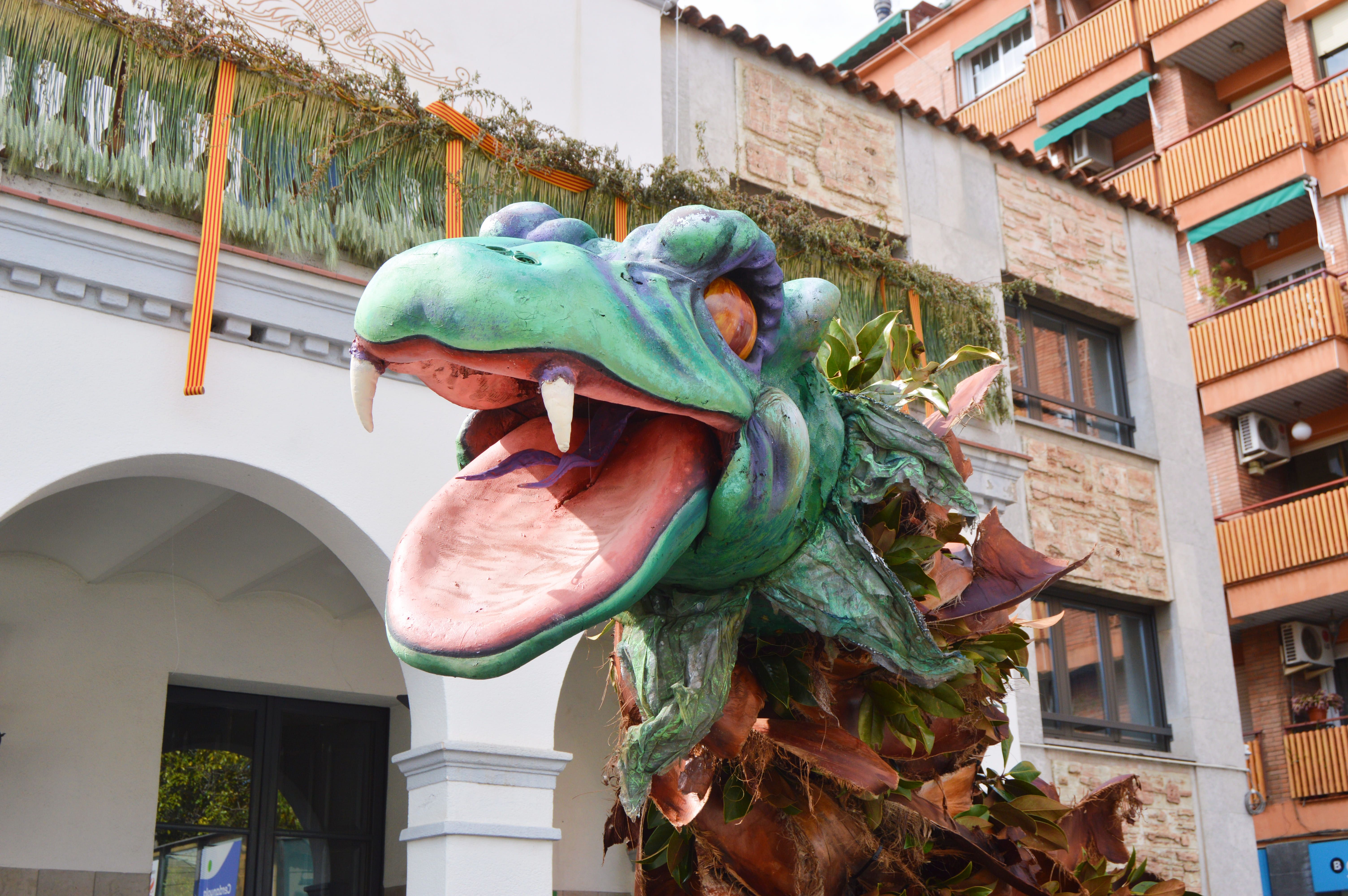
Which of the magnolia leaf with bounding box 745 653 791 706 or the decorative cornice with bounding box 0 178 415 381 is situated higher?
the decorative cornice with bounding box 0 178 415 381

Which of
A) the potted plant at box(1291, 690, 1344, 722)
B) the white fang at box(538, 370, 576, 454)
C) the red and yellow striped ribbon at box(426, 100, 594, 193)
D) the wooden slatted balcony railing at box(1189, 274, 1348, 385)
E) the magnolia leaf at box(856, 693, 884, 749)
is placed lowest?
the magnolia leaf at box(856, 693, 884, 749)

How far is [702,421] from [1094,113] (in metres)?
19.2

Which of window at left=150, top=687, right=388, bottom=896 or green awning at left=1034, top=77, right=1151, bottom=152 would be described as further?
green awning at left=1034, top=77, right=1151, bottom=152

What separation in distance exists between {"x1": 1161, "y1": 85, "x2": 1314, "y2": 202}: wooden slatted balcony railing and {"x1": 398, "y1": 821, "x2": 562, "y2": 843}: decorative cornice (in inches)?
586

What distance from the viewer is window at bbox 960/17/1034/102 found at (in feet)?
67.8

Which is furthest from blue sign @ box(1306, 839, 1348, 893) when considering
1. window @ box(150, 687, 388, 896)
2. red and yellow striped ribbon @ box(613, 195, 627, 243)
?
red and yellow striped ribbon @ box(613, 195, 627, 243)

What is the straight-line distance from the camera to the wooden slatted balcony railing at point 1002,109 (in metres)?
19.9

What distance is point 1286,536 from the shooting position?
15711 mm

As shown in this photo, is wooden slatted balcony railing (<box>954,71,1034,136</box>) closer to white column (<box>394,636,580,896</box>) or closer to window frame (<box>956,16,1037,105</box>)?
window frame (<box>956,16,1037,105</box>)

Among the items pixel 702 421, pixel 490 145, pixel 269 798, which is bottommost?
pixel 702 421

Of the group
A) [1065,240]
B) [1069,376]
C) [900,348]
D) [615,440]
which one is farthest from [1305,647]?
[615,440]

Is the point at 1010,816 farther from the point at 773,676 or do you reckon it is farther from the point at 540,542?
the point at 540,542

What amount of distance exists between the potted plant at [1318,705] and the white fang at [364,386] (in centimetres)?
1709

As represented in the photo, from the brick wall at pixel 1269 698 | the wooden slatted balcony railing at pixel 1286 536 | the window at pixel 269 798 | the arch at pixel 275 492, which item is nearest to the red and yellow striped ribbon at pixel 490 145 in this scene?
the arch at pixel 275 492
